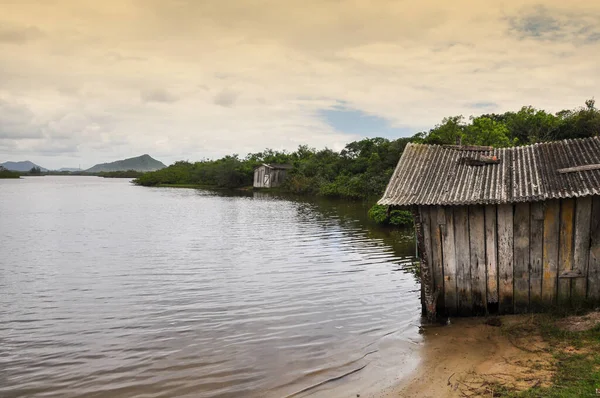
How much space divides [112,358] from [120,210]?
113 ft

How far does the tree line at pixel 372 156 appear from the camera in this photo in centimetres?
3191

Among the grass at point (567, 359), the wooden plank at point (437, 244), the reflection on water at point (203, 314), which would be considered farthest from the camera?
the wooden plank at point (437, 244)

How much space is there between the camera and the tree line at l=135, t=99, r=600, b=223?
31906mm

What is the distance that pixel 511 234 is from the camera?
9.70m

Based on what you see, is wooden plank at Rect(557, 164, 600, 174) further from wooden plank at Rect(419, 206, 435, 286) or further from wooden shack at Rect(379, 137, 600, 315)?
wooden plank at Rect(419, 206, 435, 286)

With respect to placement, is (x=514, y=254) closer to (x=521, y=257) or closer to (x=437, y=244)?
(x=521, y=257)

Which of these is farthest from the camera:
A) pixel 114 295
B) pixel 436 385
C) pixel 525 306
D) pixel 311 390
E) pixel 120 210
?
pixel 120 210

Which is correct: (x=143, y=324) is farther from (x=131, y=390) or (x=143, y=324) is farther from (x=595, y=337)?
(x=595, y=337)

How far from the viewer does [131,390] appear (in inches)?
322

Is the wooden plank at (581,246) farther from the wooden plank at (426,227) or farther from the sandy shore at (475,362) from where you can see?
the wooden plank at (426,227)

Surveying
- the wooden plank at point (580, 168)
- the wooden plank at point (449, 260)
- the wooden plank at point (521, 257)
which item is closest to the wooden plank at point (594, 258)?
the wooden plank at point (580, 168)

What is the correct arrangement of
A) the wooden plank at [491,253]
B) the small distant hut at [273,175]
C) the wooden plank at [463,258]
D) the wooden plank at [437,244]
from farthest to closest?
the small distant hut at [273,175] → the wooden plank at [437,244] → the wooden plank at [463,258] → the wooden plank at [491,253]

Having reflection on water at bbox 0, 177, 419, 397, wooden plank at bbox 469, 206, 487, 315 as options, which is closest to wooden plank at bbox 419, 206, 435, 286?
wooden plank at bbox 469, 206, 487, 315

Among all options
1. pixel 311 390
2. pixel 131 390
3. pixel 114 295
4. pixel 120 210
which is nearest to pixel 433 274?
pixel 311 390
